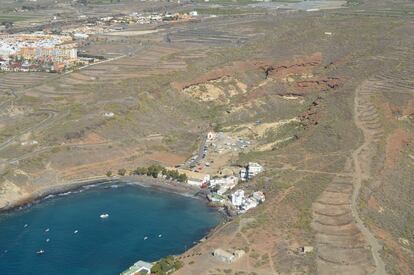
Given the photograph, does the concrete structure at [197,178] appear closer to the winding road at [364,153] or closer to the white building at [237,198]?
the white building at [237,198]

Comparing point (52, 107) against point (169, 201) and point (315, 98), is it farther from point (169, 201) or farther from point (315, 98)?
point (315, 98)

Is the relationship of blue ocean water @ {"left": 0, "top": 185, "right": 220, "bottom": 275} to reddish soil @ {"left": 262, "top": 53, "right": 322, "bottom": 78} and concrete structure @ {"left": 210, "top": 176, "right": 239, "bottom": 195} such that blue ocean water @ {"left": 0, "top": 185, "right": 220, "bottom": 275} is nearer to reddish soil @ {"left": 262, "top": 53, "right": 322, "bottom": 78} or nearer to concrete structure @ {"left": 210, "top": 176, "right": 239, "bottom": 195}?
concrete structure @ {"left": 210, "top": 176, "right": 239, "bottom": 195}

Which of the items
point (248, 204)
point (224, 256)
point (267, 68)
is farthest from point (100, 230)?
point (267, 68)

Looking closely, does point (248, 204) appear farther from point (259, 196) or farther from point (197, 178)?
point (197, 178)

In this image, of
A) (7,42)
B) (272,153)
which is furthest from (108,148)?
(7,42)

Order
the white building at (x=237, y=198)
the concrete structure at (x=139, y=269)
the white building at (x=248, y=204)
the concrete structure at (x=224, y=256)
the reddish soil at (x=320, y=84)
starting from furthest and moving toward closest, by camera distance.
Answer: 1. the reddish soil at (x=320, y=84)
2. the white building at (x=237, y=198)
3. the white building at (x=248, y=204)
4. the concrete structure at (x=139, y=269)
5. the concrete structure at (x=224, y=256)

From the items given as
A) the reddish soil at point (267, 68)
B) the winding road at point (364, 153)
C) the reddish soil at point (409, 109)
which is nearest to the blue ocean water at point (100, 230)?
the winding road at point (364, 153)
